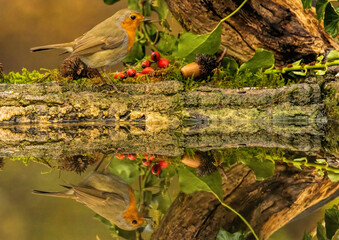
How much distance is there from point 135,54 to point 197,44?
1.04 metres

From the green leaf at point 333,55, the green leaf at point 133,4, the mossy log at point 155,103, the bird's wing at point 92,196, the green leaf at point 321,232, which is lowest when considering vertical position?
the mossy log at point 155,103

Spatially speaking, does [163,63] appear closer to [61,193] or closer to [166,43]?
[166,43]

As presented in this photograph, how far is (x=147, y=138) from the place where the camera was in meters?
2.68

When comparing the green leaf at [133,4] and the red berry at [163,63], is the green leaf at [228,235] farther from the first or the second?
the green leaf at [133,4]

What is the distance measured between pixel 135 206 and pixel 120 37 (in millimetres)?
1985

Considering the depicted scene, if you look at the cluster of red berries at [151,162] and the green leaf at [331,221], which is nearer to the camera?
the green leaf at [331,221]

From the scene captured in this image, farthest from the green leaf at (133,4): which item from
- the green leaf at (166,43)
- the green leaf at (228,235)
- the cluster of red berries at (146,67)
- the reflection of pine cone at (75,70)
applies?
the green leaf at (228,235)

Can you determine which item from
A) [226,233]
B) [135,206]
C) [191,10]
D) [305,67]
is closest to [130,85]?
[191,10]

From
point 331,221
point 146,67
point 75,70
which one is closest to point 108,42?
point 75,70

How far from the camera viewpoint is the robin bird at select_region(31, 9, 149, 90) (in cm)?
330

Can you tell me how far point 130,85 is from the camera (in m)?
3.63

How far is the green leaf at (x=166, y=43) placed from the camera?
14.2 ft

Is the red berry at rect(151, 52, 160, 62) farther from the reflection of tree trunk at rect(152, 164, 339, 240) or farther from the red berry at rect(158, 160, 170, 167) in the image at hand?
the reflection of tree trunk at rect(152, 164, 339, 240)

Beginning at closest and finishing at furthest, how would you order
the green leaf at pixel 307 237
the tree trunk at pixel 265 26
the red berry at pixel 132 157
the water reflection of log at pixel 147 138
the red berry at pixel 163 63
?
1. the green leaf at pixel 307 237
2. the red berry at pixel 132 157
3. the water reflection of log at pixel 147 138
4. the tree trunk at pixel 265 26
5. the red berry at pixel 163 63
